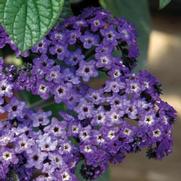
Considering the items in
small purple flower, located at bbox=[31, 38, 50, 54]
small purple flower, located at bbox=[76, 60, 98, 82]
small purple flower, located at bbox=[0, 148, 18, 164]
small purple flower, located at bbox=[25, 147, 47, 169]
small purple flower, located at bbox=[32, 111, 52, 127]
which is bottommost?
small purple flower, located at bbox=[25, 147, 47, 169]

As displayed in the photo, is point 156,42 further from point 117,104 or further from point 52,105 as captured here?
point 117,104

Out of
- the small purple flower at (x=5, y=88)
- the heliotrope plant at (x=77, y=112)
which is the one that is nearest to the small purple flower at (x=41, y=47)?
the heliotrope plant at (x=77, y=112)

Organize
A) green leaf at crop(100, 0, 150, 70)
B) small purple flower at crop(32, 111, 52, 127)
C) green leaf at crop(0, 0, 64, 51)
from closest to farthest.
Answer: green leaf at crop(0, 0, 64, 51), small purple flower at crop(32, 111, 52, 127), green leaf at crop(100, 0, 150, 70)

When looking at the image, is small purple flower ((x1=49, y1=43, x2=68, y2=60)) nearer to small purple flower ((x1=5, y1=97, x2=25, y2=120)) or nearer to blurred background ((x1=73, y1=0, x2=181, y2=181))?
small purple flower ((x1=5, y1=97, x2=25, y2=120))

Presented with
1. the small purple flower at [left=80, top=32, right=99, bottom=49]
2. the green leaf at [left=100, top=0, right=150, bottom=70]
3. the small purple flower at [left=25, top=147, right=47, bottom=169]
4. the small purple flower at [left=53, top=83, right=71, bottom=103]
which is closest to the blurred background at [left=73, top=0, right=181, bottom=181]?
the green leaf at [left=100, top=0, right=150, bottom=70]

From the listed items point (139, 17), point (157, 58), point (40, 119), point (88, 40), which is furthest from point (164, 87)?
point (40, 119)

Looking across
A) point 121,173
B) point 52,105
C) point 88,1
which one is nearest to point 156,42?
point 88,1
